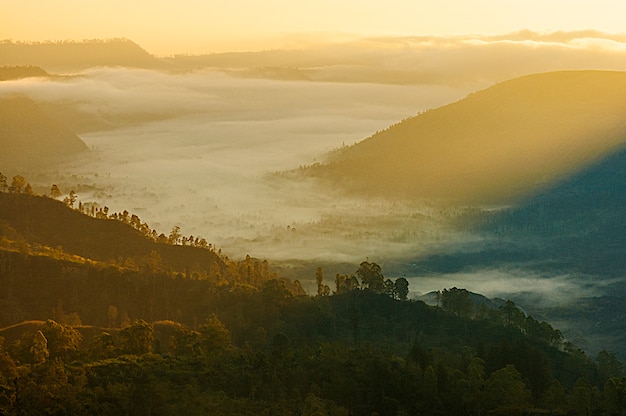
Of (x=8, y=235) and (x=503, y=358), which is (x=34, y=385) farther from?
(x=8, y=235)

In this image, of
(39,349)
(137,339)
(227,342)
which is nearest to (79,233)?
(227,342)

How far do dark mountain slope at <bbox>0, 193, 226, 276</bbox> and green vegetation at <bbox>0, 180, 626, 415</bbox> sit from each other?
29cm

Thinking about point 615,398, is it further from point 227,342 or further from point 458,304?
point 458,304

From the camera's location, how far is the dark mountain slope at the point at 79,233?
16312cm

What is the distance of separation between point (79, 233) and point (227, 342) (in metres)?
56.7

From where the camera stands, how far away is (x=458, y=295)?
17150cm

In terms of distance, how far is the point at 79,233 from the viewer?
166 metres

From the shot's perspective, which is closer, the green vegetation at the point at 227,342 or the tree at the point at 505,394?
the green vegetation at the point at 227,342

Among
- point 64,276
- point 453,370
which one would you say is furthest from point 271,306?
point 453,370

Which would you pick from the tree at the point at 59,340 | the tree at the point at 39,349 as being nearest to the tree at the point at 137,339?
the tree at the point at 59,340

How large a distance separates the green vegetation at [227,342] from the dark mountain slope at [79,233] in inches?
11.3

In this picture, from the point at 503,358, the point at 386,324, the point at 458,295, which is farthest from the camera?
the point at 458,295

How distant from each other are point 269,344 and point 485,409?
35.5 meters

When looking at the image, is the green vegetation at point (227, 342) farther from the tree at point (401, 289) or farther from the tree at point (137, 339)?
the tree at point (401, 289)
